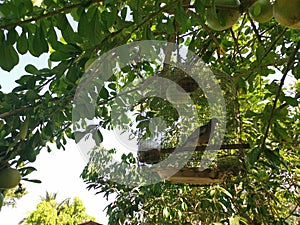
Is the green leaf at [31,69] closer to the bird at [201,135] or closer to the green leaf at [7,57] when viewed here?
the green leaf at [7,57]

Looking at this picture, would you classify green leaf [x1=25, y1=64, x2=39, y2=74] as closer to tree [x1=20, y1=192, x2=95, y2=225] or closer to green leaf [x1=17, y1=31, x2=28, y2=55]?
green leaf [x1=17, y1=31, x2=28, y2=55]

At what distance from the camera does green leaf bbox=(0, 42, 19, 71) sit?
2.08 feet

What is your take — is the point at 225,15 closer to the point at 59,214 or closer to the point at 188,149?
the point at 188,149

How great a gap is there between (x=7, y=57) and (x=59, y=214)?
10.4 m

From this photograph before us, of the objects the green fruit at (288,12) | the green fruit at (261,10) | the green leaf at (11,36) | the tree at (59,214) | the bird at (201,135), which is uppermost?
the tree at (59,214)

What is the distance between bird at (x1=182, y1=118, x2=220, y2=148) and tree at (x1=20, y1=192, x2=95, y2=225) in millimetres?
8986

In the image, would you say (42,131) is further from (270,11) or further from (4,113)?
(270,11)

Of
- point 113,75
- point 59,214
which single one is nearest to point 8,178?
point 113,75

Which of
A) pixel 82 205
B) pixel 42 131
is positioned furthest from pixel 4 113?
pixel 82 205

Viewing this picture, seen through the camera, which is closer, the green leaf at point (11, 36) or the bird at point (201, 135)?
the green leaf at point (11, 36)

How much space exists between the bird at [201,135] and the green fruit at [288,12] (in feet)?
1.97

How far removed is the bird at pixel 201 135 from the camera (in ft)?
3.73

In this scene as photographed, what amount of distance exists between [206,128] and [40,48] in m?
0.66

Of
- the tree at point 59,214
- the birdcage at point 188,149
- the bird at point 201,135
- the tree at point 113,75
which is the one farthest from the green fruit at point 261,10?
the tree at point 59,214
